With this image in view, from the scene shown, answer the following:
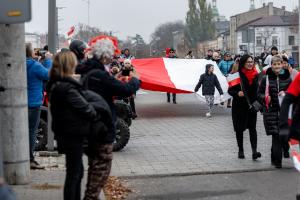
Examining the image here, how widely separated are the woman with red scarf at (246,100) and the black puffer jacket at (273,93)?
0.64 metres

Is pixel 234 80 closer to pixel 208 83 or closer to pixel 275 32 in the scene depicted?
pixel 208 83

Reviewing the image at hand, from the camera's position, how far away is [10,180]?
8.38 metres

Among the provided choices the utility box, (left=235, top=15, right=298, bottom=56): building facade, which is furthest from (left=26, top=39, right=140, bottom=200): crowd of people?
(left=235, top=15, right=298, bottom=56): building facade

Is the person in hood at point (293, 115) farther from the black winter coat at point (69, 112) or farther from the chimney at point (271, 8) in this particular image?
the chimney at point (271, 8)

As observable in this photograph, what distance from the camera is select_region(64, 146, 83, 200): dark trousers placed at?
6406 millimetres

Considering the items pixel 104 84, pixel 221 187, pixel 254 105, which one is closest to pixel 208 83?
pixel 254 105

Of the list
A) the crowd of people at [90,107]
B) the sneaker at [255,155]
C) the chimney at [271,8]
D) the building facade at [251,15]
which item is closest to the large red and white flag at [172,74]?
the sneaker at [255,155]

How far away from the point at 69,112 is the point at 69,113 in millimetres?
10

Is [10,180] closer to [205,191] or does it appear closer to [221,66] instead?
[205,191]

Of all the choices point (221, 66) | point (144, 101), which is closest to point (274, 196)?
point (221, 66)

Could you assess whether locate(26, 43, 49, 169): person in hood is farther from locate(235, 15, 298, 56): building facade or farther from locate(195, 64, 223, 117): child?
locate(235, 15, 298, 56): building facade

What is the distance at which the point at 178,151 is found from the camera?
1197 centimetres

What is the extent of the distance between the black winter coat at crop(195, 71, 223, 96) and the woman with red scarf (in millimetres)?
7732

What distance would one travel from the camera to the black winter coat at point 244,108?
10805 mm
